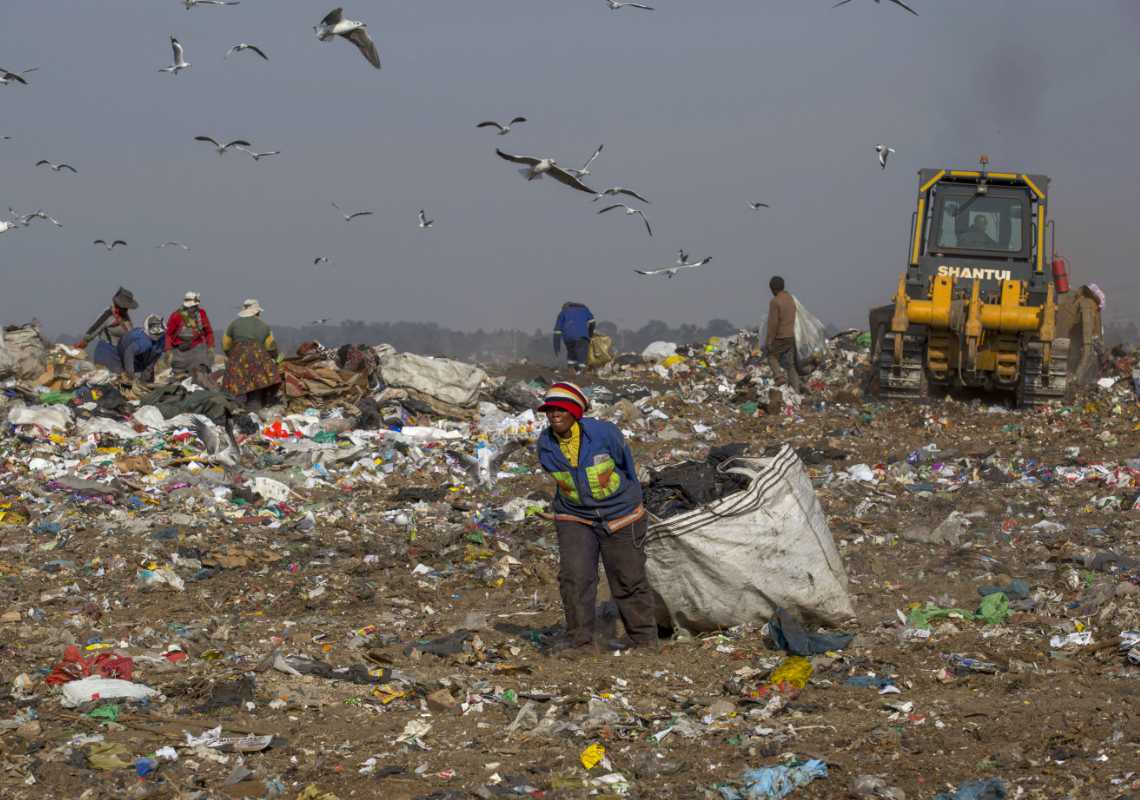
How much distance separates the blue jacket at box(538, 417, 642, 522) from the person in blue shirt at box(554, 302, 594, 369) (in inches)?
489

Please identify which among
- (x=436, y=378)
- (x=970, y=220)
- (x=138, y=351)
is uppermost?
(x=970, y=220)

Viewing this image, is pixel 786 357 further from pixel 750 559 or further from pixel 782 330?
pixel 750 559

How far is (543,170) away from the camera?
702 centimetres

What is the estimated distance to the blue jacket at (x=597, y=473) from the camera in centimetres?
555

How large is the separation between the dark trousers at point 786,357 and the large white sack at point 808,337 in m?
0.26

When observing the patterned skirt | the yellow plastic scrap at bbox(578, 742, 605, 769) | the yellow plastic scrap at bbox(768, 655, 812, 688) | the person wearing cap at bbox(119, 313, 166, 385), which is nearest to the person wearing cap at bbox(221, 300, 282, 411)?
the patterned skirt

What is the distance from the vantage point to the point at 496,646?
5.95 metres

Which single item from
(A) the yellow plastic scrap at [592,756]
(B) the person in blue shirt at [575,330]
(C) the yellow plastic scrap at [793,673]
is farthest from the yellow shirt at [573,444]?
(B) the person in blue shirt at [575,330]

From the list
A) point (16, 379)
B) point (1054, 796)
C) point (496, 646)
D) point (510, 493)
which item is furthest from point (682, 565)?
point (16, 379)

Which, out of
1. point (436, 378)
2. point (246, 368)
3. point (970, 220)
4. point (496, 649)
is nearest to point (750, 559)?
point (496, 649)

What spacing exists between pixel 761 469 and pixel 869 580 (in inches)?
59.0

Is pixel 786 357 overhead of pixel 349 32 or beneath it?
beneath

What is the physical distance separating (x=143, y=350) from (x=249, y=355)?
236 centimetres

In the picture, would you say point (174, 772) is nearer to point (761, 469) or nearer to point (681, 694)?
point (681, 694)
